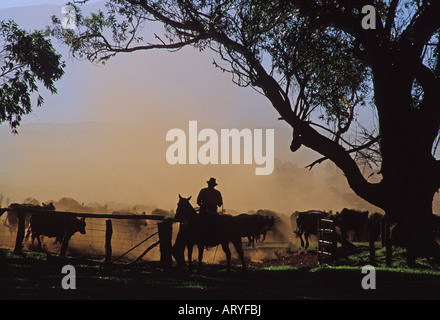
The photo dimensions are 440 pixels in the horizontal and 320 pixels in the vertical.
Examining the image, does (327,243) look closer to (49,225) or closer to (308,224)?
(308,224)

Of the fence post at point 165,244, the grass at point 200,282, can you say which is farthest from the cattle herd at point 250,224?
the fence post at point 165,244

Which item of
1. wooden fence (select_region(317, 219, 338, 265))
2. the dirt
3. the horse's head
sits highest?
the horse's head

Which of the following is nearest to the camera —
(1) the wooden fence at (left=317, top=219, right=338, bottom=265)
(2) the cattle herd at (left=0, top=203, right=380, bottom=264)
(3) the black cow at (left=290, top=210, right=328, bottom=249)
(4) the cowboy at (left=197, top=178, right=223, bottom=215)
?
→ (4) the cowboy at (left=197, top=178, right=223, bottom=215)

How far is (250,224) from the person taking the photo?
29.5 meters

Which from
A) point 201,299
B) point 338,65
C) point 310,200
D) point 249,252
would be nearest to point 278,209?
point 310,200

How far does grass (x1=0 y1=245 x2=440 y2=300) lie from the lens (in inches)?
443

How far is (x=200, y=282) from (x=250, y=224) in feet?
52.2

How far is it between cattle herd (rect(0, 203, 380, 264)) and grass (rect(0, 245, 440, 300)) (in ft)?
9.73

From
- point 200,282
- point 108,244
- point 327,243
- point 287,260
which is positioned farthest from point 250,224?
point 200,282

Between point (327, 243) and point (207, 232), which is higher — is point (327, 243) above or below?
below

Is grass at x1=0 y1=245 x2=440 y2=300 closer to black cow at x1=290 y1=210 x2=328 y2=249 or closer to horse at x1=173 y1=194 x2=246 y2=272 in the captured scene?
horse at x1=173 y1=194 x2=246 y2=272

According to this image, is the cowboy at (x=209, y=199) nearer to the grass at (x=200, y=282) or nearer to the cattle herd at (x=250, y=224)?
the grass at (x=200, y=282)

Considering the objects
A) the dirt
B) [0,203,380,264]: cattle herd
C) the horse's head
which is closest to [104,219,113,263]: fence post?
[0,203,380,264]: cattle herd

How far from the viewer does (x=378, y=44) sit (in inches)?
777
